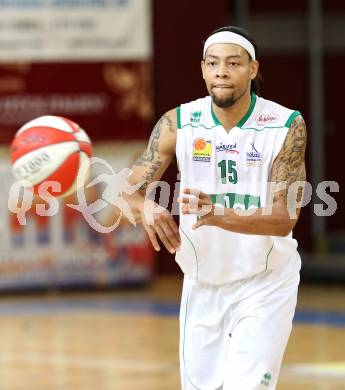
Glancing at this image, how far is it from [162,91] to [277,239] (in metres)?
9.93

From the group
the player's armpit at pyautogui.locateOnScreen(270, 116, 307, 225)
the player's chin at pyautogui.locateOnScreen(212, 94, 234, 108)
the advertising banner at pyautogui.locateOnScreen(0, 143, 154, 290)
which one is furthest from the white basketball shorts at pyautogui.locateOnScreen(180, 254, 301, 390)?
the advertising banner at pyautogui.locateOnScreen(0, 143, 154, 290)

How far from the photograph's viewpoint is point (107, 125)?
14320mm

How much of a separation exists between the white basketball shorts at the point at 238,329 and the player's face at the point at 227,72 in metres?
0.93

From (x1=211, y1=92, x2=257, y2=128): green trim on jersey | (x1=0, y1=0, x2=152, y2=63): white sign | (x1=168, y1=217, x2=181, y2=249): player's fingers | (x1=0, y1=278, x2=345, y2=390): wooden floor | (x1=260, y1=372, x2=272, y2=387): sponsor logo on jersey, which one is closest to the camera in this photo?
(x1=168, y1=217, x2=181, y2=249): player's fingers

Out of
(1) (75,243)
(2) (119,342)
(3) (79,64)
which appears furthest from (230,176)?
(3) (79,64)

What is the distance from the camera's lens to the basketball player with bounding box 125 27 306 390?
18.7ft

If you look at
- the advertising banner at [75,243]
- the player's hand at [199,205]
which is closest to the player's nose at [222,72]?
the player's hand at [199,205]

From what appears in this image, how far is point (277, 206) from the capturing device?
553cm

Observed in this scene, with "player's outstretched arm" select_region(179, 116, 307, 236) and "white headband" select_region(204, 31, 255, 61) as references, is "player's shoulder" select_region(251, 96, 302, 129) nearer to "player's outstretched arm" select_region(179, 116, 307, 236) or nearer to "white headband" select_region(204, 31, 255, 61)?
"player's outstretched arm" select_region(179, 116, 307, 236)

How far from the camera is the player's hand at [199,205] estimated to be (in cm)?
520

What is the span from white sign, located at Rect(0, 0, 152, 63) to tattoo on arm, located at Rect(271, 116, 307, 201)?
843cm

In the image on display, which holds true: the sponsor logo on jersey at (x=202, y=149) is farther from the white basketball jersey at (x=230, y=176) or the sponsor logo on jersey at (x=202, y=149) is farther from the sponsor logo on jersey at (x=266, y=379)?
→ the sponsor logo on jersey at (x=266, y=379)

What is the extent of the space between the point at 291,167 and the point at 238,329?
864 millimetres

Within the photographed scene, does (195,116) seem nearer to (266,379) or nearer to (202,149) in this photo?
(202,149)
